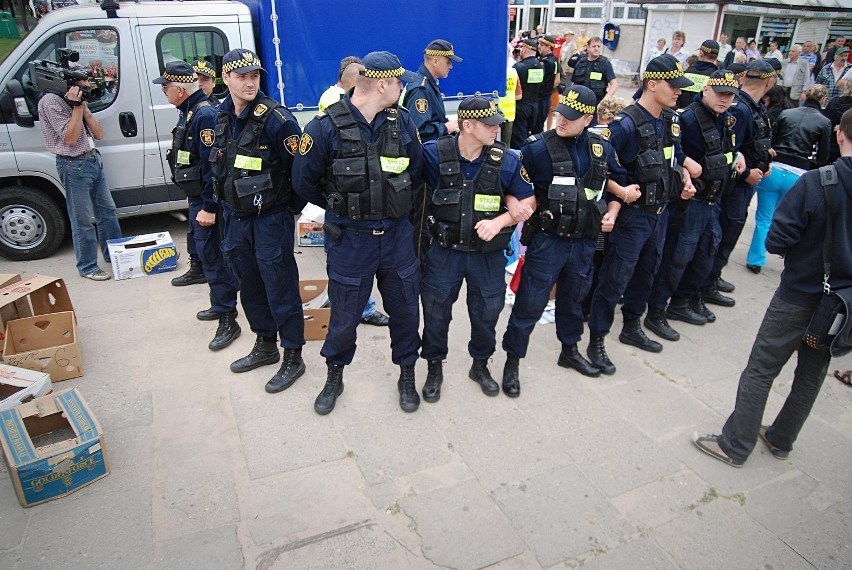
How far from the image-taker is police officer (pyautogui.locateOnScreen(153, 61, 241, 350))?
4.31m

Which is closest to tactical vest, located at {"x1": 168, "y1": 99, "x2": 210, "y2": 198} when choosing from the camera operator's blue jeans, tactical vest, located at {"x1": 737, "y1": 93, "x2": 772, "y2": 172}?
the camera operator's blue jeans

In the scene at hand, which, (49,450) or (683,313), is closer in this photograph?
(49,450)

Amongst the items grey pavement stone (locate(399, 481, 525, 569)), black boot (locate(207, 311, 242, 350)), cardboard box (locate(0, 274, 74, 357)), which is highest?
cardboard box (locate(0, 274, 74, 357))

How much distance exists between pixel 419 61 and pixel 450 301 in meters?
4.12

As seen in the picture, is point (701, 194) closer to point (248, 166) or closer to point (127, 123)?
point (248, 166)

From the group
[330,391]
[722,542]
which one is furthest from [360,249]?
[722,542]

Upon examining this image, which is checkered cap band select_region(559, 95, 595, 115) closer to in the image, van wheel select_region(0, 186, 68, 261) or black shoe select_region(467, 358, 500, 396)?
black shoe select_region(467, 358, 500, 396)

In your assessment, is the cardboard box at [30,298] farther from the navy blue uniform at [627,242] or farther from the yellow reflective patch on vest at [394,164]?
the navy blue uniform at [627,242]

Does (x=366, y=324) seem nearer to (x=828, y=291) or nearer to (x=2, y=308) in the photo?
(x=2, y=308)

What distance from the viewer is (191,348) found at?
4.57 meters

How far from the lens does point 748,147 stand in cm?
522

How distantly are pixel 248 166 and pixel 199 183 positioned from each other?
1007mm

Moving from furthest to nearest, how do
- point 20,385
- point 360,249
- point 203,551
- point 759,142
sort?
point 759,142
point 20,385
point 360,249
point 203,551

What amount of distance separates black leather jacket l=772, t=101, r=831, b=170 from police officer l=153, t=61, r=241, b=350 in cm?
536
